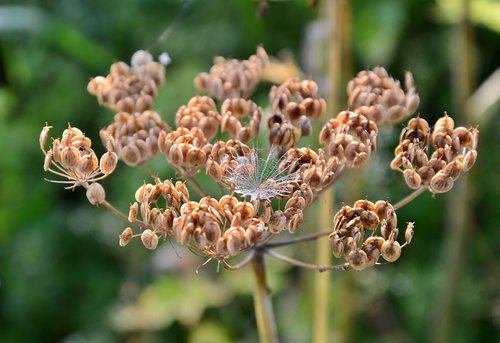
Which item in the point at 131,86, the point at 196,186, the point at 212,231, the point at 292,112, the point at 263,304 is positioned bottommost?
the point at 263,304

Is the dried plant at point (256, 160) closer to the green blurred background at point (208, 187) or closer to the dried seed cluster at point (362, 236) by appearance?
the dried seed cluster at point (362, 236)

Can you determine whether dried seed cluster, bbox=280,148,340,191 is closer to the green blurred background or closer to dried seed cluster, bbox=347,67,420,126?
dried seed cluster, bbox=347,67,420,126

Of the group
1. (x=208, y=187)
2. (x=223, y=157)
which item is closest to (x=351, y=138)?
(x=223, y=157)

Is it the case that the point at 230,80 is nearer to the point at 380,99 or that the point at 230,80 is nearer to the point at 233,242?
the point at 380,99

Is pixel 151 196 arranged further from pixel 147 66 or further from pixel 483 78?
pixel 483 78

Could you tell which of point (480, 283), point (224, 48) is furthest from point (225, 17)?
point (480, 283)

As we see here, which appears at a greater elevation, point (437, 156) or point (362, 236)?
point (437, 156)

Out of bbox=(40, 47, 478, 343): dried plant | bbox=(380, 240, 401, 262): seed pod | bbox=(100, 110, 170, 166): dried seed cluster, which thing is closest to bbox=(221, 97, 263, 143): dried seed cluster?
bbox=(40, 47, 478, 343): dried plant

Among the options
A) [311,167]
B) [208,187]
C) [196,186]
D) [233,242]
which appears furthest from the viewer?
[208,187]
